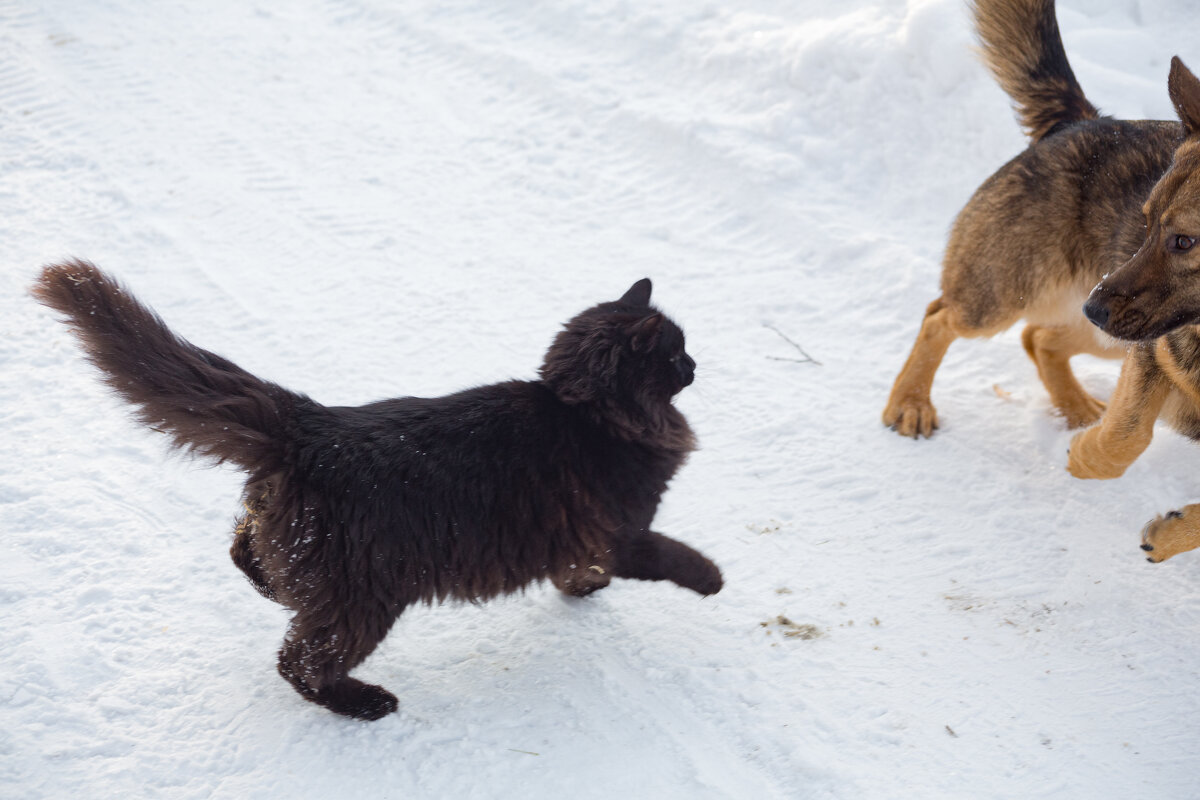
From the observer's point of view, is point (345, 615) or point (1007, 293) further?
point (1007, 293)

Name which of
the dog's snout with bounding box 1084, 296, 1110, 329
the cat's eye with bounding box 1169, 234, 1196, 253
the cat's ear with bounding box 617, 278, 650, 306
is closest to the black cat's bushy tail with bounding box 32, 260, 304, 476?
the cat's ear with bounding box 617, 278, 650, 306

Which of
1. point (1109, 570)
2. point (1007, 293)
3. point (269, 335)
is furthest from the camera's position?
point (269, 335)

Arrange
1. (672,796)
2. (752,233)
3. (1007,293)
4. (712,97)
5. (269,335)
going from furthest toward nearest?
(712,97)
(752,233)
(269,335)
(1007,293)
(672,796)

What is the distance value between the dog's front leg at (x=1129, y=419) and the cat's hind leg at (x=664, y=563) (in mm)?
1703

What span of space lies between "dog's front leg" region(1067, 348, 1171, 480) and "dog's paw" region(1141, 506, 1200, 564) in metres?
0.35

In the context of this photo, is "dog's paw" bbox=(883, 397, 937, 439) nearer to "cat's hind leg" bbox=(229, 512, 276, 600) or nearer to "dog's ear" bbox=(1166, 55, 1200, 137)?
"dog's ear" bbox=(1166, 55, 1200, 137)

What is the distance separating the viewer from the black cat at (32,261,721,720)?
2834 mm

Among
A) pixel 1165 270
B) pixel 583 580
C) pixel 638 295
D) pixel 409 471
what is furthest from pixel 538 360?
pixel 1165 270

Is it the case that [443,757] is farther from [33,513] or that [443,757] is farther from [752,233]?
[752,233]

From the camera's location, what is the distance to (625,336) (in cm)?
336

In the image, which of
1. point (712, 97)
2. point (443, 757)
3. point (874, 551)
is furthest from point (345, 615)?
point (712, 97)

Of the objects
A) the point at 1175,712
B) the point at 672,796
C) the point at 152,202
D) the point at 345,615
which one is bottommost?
the point at 1175,712

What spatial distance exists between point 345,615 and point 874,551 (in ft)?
7.19

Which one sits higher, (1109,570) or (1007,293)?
(1007,293)
